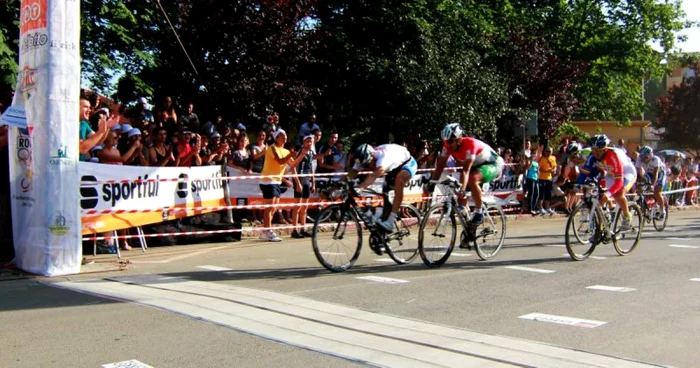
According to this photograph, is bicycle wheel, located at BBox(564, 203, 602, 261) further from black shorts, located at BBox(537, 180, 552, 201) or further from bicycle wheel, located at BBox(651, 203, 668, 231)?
black shorts, located at BBox(537, 180, 552, 201)

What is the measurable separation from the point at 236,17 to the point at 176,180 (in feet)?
17.1

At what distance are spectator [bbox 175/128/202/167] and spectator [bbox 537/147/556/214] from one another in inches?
407

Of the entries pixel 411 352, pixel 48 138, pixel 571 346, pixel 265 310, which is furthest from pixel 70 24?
pixel 571 346

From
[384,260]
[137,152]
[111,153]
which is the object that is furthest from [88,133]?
[384,260]

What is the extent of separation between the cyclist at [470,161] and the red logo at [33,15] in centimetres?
528

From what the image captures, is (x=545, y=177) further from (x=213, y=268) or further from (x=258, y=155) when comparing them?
(x=213, y=268)

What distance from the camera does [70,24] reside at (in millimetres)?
8562

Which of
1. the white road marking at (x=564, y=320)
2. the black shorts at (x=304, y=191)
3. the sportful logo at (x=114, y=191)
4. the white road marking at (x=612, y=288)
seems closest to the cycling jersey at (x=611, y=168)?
the white road marking at (x=612, y=288)

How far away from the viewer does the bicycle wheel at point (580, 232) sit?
1030cm

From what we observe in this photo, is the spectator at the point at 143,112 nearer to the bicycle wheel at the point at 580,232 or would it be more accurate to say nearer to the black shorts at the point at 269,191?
the black shorts at the point at 269,191

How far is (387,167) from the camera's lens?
9.26m

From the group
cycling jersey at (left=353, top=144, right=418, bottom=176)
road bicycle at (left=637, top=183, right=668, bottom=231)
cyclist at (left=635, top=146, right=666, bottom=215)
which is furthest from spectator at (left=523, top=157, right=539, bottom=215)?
cycling jersey at (left=353, top=144, right=418, bottom=176)

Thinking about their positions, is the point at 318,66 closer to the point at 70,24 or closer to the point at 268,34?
the point at 268,34

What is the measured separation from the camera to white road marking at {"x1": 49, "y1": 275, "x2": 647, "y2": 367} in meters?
5.25
